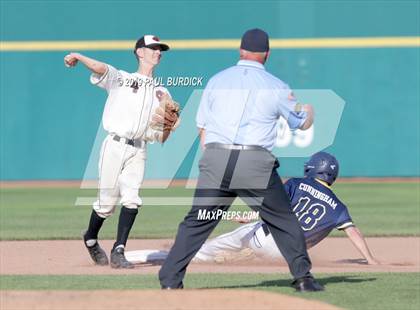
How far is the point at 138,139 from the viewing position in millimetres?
9477

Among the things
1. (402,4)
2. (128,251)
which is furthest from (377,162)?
(128,251)

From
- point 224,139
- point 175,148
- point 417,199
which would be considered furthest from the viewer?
point 175,148

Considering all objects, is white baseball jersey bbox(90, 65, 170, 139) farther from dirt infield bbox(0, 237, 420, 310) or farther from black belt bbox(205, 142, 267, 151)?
black belt bbox(205, 142, 267, 151)

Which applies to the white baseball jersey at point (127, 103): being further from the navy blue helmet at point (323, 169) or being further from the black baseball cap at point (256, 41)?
the black baseball cap at point (256, 41)

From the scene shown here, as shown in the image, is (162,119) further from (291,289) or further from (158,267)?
(291,289)

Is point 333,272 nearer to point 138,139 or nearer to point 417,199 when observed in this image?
point 138,139

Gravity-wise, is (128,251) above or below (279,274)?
below

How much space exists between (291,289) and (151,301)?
1.46 m

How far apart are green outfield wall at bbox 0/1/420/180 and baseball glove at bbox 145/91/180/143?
10.3 m

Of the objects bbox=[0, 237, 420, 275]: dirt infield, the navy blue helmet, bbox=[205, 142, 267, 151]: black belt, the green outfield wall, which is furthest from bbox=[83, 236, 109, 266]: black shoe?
the green outfield wall

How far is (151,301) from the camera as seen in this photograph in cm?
661

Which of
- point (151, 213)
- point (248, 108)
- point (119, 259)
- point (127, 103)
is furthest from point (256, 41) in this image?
Result: point (151, 213)

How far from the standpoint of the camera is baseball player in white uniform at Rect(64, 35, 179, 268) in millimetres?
9430

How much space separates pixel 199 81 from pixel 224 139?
506 inches
